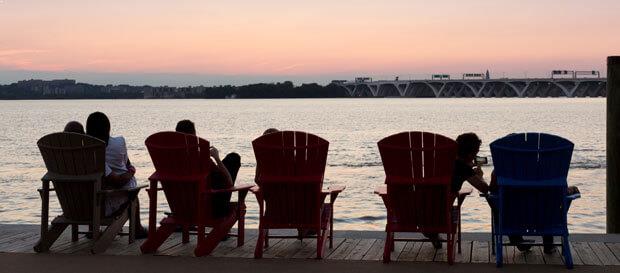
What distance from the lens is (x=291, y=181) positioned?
7.25 m

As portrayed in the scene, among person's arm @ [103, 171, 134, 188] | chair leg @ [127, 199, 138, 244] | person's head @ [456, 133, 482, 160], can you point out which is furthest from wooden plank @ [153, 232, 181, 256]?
person's head @ [456, 133, 482, 160]

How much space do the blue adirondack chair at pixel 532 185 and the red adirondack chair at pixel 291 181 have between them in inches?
52.7

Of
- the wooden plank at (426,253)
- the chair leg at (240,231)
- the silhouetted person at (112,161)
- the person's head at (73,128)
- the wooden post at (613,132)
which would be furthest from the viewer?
the wooden post at (613,132)

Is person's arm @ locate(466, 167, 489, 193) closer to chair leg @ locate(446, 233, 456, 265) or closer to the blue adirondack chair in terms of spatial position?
the blue adirondack chair

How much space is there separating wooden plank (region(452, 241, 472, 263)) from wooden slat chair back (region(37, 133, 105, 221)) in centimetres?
284

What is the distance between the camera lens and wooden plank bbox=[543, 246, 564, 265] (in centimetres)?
716

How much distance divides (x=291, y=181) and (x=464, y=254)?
1.48 metres

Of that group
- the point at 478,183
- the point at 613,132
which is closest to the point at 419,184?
the point at 478,183

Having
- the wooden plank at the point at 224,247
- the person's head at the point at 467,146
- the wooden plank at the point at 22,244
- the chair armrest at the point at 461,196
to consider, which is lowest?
the wooden plank at the point at 224,247

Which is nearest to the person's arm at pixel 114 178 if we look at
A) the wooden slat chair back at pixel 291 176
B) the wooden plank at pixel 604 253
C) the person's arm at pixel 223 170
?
the person's arm at pixel 223 170

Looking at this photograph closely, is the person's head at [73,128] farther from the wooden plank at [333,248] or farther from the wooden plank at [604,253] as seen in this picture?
the wooden plank at [604,253]

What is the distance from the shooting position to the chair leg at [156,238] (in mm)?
7590

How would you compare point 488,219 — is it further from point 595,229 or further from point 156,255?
point 156,255

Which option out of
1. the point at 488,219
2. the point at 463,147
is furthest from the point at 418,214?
the point at 488,219
